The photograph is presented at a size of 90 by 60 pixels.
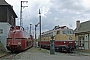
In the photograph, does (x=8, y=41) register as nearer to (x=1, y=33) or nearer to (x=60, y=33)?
(x=60, y=33)

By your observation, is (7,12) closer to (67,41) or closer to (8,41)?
(8,41)

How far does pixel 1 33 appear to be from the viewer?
3891 cm

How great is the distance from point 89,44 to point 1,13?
16802 millimetres

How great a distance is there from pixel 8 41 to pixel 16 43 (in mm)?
1171

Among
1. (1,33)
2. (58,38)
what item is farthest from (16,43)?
(1,33)

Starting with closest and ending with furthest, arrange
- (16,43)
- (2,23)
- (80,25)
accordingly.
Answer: (16,43), (2,23), (80,25)

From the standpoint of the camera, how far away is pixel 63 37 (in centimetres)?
3108

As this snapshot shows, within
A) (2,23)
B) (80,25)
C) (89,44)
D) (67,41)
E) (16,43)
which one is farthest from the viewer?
(80,25)

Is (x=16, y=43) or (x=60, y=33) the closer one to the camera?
(x=16, y=43)

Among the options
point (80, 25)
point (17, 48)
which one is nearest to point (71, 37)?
point (17, 48)

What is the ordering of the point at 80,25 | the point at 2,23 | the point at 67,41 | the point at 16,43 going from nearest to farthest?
1. the point at 16,43
2. the point at 67,41
3. the point at 2,23
4. the point at 80,25

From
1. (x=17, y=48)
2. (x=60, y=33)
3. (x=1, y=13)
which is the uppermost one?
(x=1, y=13)

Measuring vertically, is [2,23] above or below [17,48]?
above

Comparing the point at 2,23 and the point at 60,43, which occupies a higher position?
the point at 2,23
